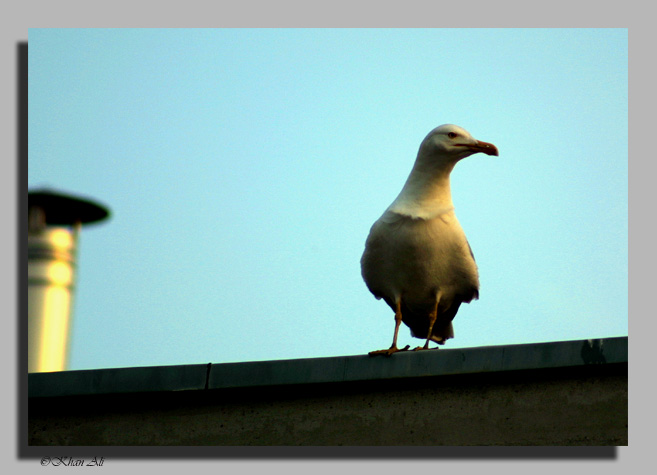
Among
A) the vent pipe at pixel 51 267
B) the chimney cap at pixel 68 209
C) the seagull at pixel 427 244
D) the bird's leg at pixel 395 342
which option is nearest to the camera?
the bird's leg at pixel 395 342

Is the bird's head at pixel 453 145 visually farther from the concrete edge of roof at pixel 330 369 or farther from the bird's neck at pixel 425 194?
the concrete edge of roof at pixel 330 369

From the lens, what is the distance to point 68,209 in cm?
905

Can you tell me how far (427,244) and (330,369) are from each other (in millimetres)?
1577

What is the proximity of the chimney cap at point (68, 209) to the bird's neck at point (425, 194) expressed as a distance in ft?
11.8

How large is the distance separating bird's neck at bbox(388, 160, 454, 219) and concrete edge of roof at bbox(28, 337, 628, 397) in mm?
1551

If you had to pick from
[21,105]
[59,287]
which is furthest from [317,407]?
[59,287]

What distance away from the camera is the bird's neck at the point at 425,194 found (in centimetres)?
597

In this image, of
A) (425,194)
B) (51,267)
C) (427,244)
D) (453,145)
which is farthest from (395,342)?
(51,267)

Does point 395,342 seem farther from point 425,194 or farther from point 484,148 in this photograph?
point 484,148

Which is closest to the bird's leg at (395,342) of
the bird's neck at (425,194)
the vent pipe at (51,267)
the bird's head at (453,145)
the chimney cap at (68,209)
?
the bird's neck at (425,194)

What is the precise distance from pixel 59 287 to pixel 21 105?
5.82 meters

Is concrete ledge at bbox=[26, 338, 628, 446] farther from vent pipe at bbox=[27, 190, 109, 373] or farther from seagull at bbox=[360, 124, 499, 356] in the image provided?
seagull at bbox=[360, 124, 499, 356]

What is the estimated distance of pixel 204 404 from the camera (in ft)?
16.0

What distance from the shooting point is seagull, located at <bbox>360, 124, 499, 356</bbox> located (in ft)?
19.3
